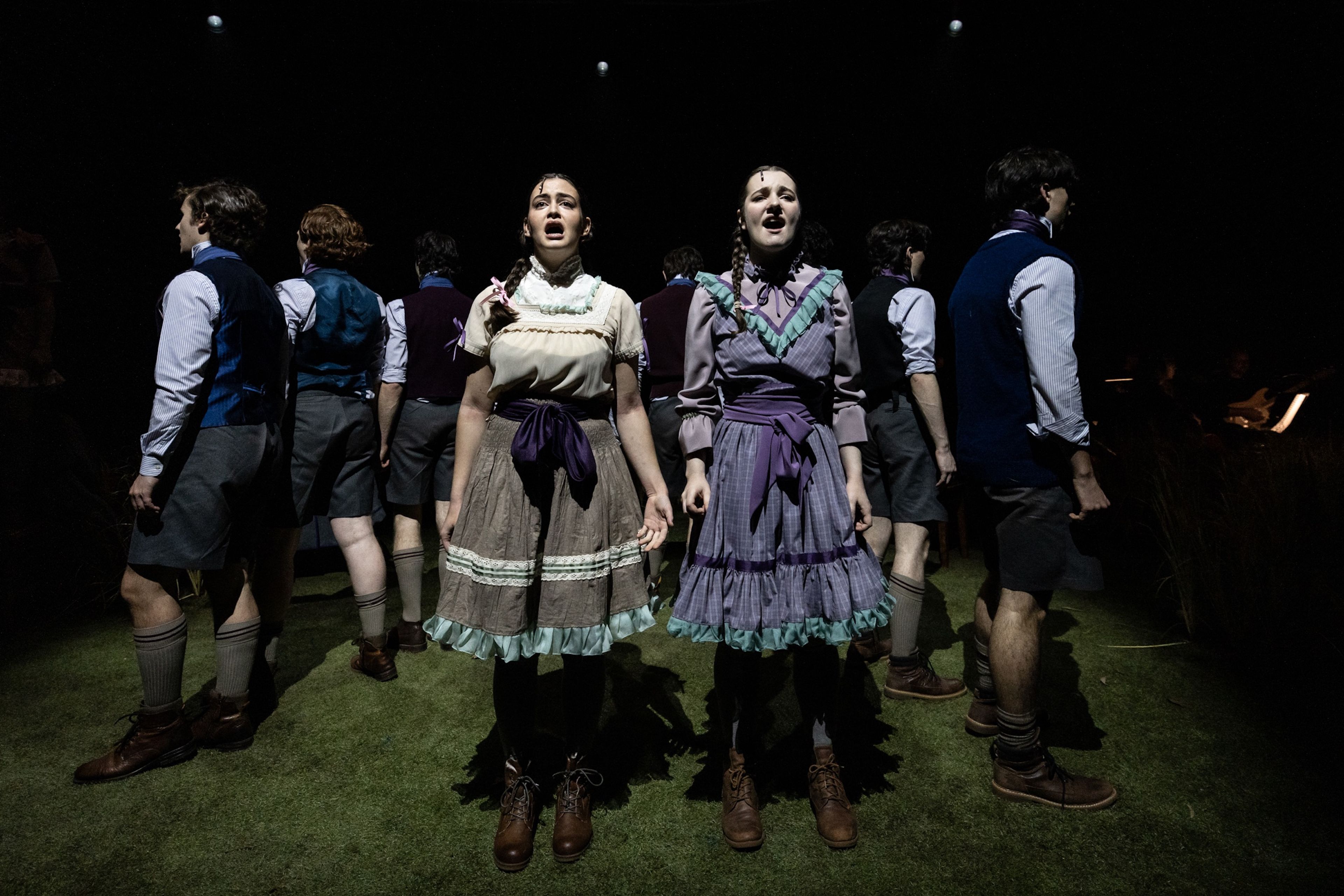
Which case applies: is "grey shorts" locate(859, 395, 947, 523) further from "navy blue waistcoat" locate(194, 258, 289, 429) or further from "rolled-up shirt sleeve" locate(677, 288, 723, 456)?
"navy blue waistcoat" locate(194, 258, 289, 429)

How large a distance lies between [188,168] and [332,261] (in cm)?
319

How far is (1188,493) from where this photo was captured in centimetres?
324

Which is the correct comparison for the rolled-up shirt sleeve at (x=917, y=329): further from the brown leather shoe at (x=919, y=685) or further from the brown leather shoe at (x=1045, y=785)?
the brown leather shoe at (x=1045, y=785)

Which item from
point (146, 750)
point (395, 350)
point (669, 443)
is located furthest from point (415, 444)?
point (146, 750)

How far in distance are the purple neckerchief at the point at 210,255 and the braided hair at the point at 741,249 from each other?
156 cm

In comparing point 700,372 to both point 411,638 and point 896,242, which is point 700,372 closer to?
point 896,242

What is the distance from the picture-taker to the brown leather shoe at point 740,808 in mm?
1711

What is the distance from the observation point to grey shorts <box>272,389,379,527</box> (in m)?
2.44

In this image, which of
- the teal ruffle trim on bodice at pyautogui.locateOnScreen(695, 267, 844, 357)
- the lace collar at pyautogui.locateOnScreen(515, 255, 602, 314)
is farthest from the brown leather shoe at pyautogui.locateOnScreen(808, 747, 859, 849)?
the lace collar at pyautogui.locateOnScreen(515, 255, 602, 314)

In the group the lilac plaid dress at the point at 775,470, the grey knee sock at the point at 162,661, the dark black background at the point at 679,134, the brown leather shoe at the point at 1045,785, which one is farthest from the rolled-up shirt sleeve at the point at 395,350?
the dark black background at the point at 679,134

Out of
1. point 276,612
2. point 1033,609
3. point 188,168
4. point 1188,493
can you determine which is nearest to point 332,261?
point 276,612

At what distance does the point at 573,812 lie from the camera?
1.74 meters

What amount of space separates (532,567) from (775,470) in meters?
0.64

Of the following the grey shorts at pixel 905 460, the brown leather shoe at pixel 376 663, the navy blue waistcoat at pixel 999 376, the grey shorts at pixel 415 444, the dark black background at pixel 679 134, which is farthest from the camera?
the dark black background at pixel 679 134
